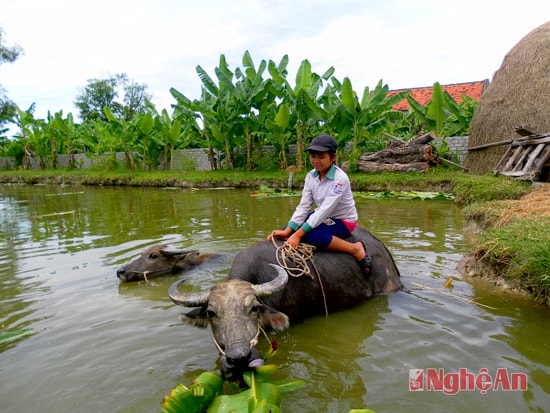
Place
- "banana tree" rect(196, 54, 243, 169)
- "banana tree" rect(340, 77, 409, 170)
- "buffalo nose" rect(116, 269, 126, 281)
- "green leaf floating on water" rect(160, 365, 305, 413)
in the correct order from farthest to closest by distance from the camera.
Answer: "banana tree" rect(196, 54, 243, 169) → "banana tree" rect(340, 77, 409, 170) → "buffalo nose" rect(116, 269, 126, 281) → "green leaf floating on water" rect(160, 365, 305, 413)

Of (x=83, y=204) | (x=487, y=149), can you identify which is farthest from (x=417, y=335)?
(x=83, y=204)

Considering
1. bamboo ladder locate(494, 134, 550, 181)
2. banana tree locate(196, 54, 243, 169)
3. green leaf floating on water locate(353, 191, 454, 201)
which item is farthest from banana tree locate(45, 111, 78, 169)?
bamboo ladder locate(494, 134, 550, 181)

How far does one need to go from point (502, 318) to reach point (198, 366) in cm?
239

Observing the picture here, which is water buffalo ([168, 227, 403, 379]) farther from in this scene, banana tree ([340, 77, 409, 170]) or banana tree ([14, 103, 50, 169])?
banana tree ([14, 103, 50, 169])

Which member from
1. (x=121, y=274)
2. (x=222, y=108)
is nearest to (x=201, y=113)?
(x=222, y=108)

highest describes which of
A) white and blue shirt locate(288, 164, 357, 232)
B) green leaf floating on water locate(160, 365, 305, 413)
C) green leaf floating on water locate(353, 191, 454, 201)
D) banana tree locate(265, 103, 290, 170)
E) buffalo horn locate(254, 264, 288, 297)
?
banana tree locate(265, 103, 290, 170)

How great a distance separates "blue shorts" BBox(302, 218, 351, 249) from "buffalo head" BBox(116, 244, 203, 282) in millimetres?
2055

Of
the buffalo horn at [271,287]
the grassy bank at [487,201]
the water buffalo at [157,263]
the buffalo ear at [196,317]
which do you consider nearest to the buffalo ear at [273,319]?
the buffalo horn at [271,287]

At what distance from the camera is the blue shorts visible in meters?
3.77

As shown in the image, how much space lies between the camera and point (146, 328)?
Result: 3475 millimetres

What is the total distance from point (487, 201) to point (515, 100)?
505 cm

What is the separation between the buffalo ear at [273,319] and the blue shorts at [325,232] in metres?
1.07

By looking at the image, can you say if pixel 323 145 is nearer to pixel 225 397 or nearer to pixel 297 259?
pixel 297 259

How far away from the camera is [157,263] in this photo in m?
5.08
